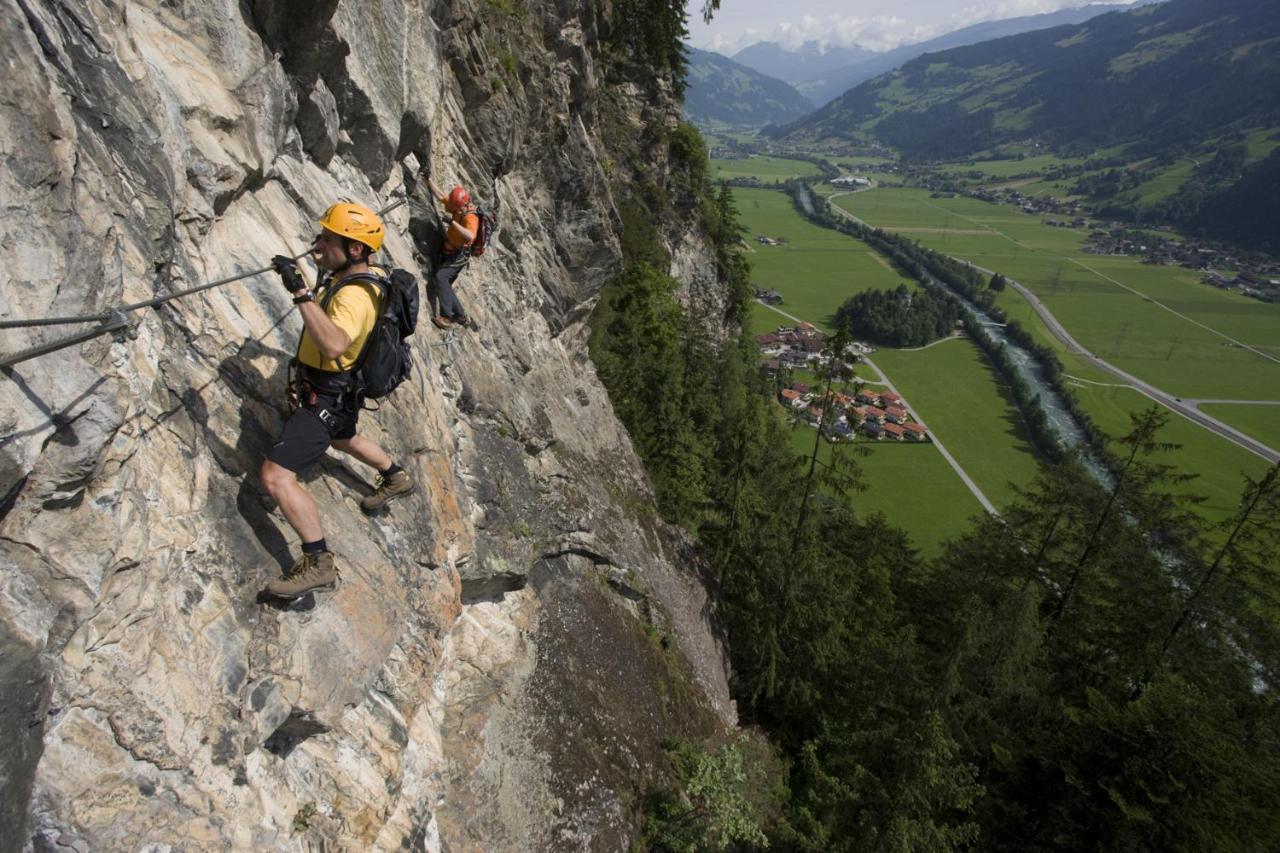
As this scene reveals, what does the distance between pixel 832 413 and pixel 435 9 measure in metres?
14.0

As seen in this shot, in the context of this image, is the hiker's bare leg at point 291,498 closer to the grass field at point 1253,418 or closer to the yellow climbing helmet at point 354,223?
the yellow climbing helmet at point 354,223

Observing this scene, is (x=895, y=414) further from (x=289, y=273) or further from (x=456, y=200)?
(x=289, y=273)

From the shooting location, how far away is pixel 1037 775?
54.3ft

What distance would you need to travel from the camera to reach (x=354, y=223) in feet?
18.2

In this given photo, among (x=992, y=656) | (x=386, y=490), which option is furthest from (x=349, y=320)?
(x=992, y=656)

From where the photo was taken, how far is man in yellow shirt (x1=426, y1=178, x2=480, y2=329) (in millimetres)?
11414

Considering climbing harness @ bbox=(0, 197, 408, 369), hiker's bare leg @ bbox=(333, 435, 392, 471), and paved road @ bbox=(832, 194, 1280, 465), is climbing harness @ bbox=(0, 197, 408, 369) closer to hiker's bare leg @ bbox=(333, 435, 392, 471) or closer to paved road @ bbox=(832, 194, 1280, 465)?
hiker's bare leg @ bbox=(333, 435, 392, 471)

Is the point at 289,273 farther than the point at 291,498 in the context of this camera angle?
No

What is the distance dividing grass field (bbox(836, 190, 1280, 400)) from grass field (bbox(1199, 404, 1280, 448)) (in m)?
4.54

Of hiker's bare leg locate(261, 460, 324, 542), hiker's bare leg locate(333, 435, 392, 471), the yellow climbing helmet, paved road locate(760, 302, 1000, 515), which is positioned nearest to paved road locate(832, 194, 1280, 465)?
paved road locate(760, 302, 1000, 515)

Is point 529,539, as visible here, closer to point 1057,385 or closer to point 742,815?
point 742,815

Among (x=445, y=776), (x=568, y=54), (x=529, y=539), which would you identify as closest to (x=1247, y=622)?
(x=529, y=539)

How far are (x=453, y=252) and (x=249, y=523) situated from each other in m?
7.42

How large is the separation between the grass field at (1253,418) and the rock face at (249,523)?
116989 mm
